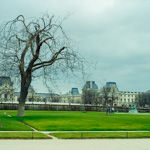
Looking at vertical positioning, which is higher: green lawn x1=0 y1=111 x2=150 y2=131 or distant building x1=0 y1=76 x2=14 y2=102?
distant building x1=0 y1=76 x2=14 y2=102

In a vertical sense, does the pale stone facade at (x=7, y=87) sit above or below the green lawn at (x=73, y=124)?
above

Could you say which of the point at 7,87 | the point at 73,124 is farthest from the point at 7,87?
the point at 73,124

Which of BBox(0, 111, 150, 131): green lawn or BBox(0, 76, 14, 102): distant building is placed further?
BBox(0, 76, 14, 102): distant building

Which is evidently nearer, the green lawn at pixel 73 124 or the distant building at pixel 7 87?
the green lawn at pixel 73 124

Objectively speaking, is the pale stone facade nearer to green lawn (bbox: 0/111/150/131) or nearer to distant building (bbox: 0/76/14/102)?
distant building (bbox: 0/76/14/102)

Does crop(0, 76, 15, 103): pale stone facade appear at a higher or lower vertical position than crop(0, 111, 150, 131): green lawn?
higher

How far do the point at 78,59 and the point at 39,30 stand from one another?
6.08 metres

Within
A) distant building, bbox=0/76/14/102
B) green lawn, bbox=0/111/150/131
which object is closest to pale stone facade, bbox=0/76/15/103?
distant building, bbox=0/76/14/102

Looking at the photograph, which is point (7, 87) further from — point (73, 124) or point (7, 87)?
point (73, 124)

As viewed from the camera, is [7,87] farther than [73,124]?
Yes

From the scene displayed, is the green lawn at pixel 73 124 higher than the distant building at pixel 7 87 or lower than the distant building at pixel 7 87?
lower

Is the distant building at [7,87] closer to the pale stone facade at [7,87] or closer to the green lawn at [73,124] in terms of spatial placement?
the pale stone facade at [7,87]

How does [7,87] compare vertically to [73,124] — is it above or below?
above

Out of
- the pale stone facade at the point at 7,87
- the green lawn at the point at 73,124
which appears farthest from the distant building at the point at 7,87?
the green lawn at the point at 73,124
